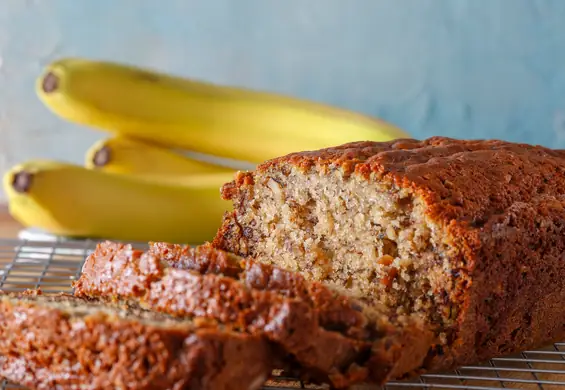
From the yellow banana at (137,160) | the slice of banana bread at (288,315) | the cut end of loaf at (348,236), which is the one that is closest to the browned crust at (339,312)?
the slice of banana bread at (288,315)

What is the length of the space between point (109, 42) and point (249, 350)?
450 centimetres

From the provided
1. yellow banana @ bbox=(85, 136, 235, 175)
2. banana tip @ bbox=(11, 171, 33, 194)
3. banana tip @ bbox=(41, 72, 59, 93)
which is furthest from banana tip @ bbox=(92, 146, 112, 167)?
banana tip @ bbox=(11, 171, 33, 194)

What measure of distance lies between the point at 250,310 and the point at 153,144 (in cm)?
343

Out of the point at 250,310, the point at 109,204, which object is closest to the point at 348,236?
the point at 250,310

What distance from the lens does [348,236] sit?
8.64 ft

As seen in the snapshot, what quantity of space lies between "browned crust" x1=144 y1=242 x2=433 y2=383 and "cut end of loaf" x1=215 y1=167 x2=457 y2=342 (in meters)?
0.16

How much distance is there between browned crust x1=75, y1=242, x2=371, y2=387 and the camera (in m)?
2.04

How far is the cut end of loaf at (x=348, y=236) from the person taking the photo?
243cm

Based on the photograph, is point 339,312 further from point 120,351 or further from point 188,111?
point 188,111

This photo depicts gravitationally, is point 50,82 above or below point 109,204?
above

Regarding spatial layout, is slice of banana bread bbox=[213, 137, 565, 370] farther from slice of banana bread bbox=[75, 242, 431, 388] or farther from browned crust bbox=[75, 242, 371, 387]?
browned crust bbox=[75, 242, 371, 387]

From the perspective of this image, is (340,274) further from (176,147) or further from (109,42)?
(109,42)

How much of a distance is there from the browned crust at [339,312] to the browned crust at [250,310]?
0.05 metres

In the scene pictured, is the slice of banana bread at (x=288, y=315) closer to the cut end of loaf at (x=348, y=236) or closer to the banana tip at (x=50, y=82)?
the cut end of loaf at (x=348, y=236)
